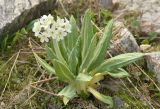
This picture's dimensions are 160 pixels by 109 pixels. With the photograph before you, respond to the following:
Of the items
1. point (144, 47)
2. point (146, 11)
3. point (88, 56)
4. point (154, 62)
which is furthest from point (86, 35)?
point (146, 11)

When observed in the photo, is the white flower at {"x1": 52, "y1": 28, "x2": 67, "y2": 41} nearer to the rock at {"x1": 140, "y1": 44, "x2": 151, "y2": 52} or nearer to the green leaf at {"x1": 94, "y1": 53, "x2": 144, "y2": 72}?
the green leaf at {"x1": 94, "y1": 53, "x2": 144, "y2": 72}

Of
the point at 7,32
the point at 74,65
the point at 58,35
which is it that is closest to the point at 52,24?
the point at 58,35

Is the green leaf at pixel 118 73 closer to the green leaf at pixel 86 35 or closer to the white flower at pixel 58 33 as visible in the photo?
the green leaf at pixel 86 35

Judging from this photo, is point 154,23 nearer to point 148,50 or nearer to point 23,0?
point 148,50

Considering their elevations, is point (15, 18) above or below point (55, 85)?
above

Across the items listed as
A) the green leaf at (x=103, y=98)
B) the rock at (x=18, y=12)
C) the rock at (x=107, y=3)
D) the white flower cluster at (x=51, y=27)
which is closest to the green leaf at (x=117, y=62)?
the green leaf at (x=103, y=98)
